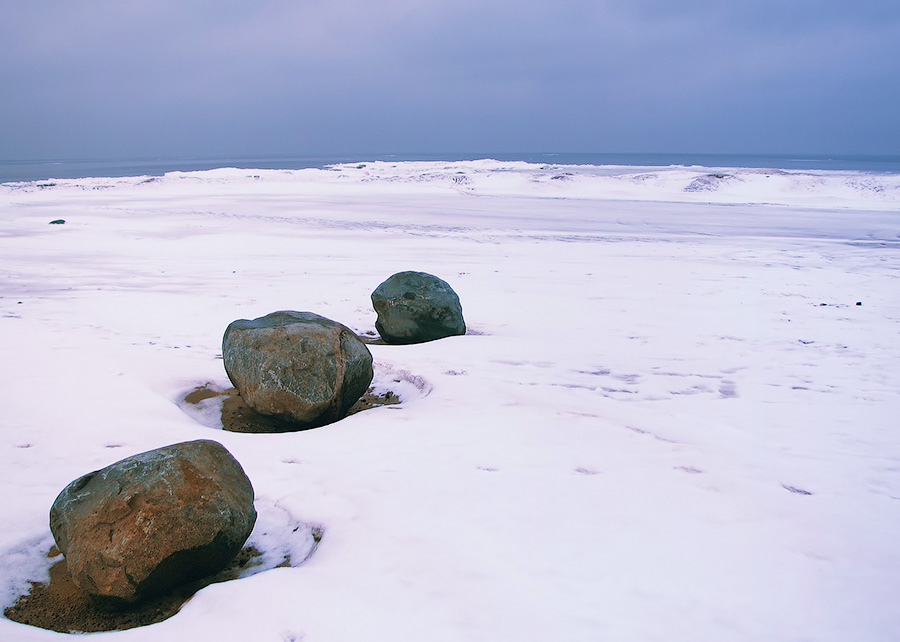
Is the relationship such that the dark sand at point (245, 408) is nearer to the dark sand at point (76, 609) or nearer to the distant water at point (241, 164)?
the dark sand at point (76, 609)

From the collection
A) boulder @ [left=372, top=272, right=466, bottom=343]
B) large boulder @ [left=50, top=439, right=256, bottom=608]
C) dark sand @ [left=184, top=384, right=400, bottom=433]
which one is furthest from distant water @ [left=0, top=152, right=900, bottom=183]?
large boulder @ [left=50, top=439, right=256, bottom=608]

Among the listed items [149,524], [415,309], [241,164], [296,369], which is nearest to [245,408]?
[296,369]

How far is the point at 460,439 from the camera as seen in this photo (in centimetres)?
421

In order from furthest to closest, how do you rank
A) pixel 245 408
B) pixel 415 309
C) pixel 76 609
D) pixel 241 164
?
pixel 241 164 → pixel 415 309 → pixel 245 408 → pixel 76 609

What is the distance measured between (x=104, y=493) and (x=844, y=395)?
16.8 feet

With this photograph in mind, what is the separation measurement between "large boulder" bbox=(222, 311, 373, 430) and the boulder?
1759mm

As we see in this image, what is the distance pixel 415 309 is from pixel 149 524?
412cm

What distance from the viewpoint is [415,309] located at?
21.9 feet

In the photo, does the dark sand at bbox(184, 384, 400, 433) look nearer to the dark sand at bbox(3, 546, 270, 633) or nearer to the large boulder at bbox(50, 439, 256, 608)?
the large boulder at bbox(50, 439, 256, 608)

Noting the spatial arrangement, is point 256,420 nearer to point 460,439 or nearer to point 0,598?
point 460,439

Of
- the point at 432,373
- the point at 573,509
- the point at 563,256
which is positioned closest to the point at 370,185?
the point at 563,256

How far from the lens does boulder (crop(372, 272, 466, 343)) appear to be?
22.0 ft

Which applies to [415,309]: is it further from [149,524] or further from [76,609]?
[76,609]

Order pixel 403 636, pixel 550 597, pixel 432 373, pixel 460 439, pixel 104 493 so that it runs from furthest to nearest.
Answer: pixel 432 373, pixel 460 439, pixel 104 493, pixel 550 597, pixel 403 636
